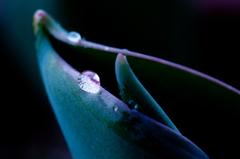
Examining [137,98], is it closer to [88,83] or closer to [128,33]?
[88,83]

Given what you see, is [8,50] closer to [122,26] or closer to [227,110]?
[122,26]

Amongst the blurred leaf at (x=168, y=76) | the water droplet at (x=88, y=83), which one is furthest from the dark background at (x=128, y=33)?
the water droplet at (x=88, y=83)

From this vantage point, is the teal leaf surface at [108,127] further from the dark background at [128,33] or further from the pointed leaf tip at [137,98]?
the dark background at [128,33]

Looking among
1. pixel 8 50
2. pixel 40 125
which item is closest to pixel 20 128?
pixel 40 125

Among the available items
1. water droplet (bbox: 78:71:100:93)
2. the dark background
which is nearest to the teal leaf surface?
water droplet (bbox: 78:71:100:93)

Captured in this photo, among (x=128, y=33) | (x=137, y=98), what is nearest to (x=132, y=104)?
(x=137, y=98)
